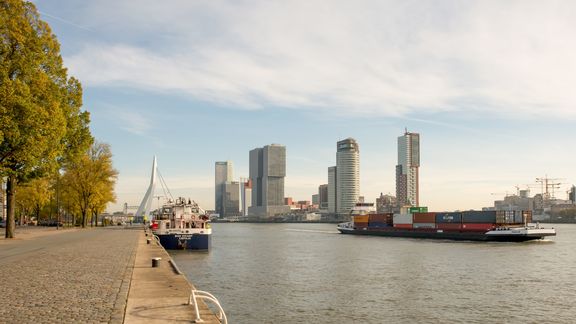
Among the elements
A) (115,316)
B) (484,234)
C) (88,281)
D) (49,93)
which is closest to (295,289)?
(88,281)

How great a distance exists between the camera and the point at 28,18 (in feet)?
143

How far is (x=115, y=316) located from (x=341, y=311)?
13.7 m

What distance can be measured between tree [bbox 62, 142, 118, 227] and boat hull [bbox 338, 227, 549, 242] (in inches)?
2389

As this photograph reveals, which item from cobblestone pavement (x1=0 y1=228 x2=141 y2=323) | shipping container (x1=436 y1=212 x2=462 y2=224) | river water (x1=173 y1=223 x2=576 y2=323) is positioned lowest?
river water (x1=173 y1=223 x2=576 y2=323)

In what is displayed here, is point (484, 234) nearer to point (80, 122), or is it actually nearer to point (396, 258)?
point (396, 258)

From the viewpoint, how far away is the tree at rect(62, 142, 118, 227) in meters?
87.7

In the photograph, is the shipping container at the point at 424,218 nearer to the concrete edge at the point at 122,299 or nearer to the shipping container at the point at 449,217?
the shipping container at the point at 449,217

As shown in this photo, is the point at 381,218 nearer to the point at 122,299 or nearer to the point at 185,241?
the point at 185,241

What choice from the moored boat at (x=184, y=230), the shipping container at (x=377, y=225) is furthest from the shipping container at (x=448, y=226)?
the moored boat at (x=184, y=230)

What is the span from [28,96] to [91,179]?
5141 centimetres

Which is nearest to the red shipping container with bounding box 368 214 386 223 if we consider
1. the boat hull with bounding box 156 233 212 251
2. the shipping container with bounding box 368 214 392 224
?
the shipping container with bounding box 368 214 392 224

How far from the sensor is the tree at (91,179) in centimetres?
8769

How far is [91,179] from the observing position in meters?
88.4

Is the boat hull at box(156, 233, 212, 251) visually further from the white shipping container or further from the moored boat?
the white shipping container
